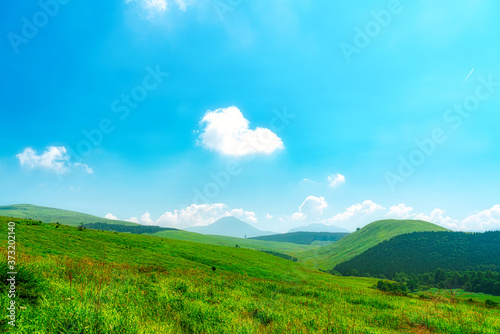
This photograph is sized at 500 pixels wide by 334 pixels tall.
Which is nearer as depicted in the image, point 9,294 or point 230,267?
point 9,294

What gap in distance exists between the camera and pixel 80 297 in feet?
21.7

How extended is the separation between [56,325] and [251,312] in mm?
6687

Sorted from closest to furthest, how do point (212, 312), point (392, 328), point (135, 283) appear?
point (212, 312) < point (392, 328) < point (135, 283)

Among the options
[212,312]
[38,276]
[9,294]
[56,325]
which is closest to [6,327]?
[56,325]

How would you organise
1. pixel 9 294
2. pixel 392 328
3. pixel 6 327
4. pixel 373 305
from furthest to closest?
pixel 373 305 < pixel 392 328 < pixel 9 294 < pixel 6 327

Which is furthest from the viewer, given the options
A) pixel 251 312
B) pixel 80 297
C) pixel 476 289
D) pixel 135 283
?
pixel 476 289

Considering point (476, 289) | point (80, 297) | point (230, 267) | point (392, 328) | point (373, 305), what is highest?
point (80, 297)

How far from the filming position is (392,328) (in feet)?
33.2

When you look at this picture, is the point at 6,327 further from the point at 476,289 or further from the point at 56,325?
the point at 476,289

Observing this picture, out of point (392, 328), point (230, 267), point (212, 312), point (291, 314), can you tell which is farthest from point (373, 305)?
point (230, 267)

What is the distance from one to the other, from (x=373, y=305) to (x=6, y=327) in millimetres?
18970

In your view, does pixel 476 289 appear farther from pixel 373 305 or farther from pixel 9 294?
pixel 9 294

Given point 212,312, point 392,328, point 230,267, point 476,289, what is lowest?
point 476,289

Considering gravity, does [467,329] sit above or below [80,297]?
below
